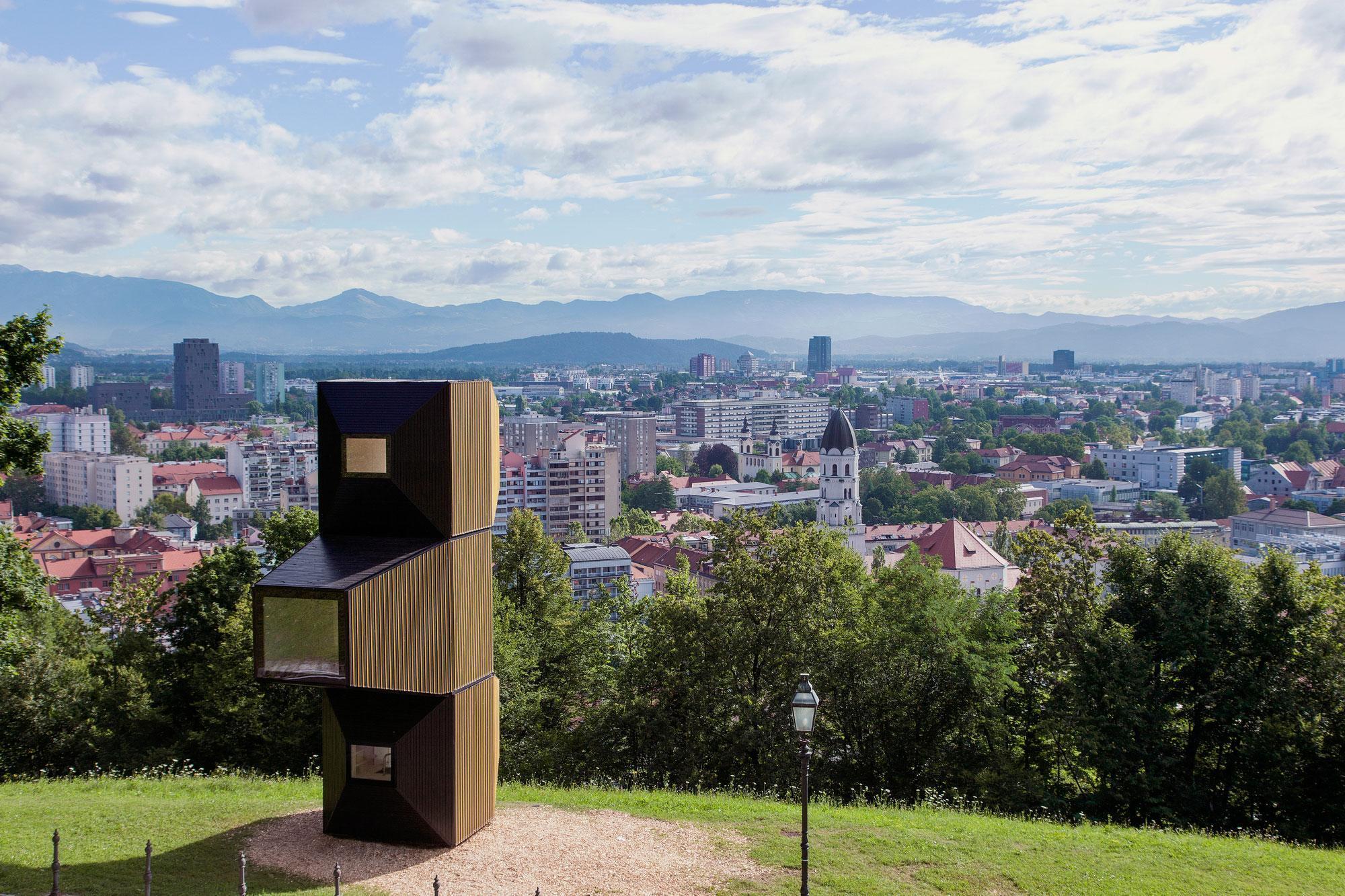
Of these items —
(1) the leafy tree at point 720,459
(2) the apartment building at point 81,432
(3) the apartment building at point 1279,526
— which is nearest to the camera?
(3) the apartment building at point 1279,526

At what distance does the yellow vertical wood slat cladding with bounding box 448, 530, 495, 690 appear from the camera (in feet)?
51.5

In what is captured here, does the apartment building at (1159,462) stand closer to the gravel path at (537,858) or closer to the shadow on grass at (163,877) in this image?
the gravel path at (537,858)

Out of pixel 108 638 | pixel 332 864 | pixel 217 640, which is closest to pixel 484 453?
pixel 332 864

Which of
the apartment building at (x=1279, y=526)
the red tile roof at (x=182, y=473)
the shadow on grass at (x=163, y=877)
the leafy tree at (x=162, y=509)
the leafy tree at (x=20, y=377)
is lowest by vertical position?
the leafy tree at (x=162, y=509)

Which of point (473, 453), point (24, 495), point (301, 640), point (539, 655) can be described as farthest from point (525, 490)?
point (301, 640)

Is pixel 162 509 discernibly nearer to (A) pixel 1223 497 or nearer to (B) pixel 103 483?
(B) pixel 103 483

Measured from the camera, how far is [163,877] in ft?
44.0

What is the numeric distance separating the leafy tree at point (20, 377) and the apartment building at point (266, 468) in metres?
104

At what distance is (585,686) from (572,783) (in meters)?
3.05

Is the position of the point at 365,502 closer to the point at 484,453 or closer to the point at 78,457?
the point at 484,453

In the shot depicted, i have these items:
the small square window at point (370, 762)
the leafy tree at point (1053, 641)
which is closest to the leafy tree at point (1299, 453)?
the leafy tree at point (1053, 641)

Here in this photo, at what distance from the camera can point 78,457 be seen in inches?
4665

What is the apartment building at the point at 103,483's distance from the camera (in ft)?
372

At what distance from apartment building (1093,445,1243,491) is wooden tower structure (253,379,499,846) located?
132486mm
